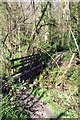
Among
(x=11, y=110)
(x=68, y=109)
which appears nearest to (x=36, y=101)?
(x=68, y=109)

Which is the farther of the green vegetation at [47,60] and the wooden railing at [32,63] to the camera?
the wooden railing at [32,63]

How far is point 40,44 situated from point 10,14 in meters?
2.08

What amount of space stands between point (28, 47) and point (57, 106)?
3.65 m

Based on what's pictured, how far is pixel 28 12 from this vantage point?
239 inches

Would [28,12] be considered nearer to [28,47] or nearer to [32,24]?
[32,24]

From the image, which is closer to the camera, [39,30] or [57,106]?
[57,106]

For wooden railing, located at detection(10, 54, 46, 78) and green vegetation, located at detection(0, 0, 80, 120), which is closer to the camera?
green vegetation, located at detection(0, 0, 80, 120)

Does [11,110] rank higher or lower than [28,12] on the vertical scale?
lower

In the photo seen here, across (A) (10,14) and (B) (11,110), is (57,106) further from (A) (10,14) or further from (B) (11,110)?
(A) (10,14)

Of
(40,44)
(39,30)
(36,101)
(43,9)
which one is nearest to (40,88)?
(36,101)

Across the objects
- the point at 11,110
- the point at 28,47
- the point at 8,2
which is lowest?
the point at 11,110

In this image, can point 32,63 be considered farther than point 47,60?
No

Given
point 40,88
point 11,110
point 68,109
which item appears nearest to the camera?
point 11,110

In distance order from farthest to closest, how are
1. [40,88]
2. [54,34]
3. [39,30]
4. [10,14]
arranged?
[54,34]
[39,30]
[10,14]
[40,88]
